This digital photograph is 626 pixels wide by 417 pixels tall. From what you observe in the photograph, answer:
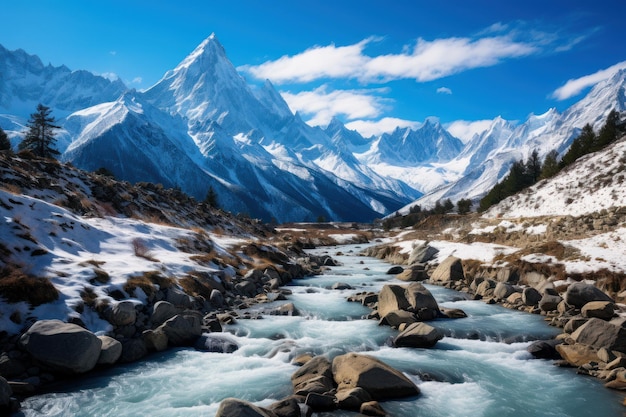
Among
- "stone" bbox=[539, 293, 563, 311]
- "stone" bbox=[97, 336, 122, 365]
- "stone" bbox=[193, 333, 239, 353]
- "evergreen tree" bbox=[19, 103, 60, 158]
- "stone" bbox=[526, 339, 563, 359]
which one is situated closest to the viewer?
"stone" bbox=[97, 336, 122, 365]

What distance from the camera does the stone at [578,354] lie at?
18656 millimetres

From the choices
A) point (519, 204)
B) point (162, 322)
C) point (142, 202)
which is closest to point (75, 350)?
point (162, 322)

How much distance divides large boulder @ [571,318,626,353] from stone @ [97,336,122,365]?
23434mm

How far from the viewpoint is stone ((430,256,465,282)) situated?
138ft

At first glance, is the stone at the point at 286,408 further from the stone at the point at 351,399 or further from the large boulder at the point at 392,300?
the large boulder at the point at 392,300

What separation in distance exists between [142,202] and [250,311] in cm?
3856

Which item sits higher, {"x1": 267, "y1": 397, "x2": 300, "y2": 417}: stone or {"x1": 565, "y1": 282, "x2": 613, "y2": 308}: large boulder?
{"x1": 565, "y1": 282, "x2": 613, "y2": 308}: large boulder

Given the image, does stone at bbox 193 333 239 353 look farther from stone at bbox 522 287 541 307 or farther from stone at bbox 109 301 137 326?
stone at bbox 522 287 541 307

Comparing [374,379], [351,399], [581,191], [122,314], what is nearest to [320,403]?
[351,399]

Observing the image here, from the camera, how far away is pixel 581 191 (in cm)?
6406

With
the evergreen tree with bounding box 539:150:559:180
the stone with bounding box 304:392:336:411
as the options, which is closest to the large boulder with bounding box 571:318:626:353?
the stone with bounding box 304:392:336:411

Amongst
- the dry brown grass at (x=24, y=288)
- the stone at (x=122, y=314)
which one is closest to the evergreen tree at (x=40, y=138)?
the dry brown grass at (x=24, y=288)

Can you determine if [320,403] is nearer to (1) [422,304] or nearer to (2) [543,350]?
(2) [543,350]

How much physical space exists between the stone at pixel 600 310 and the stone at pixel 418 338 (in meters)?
9.55
